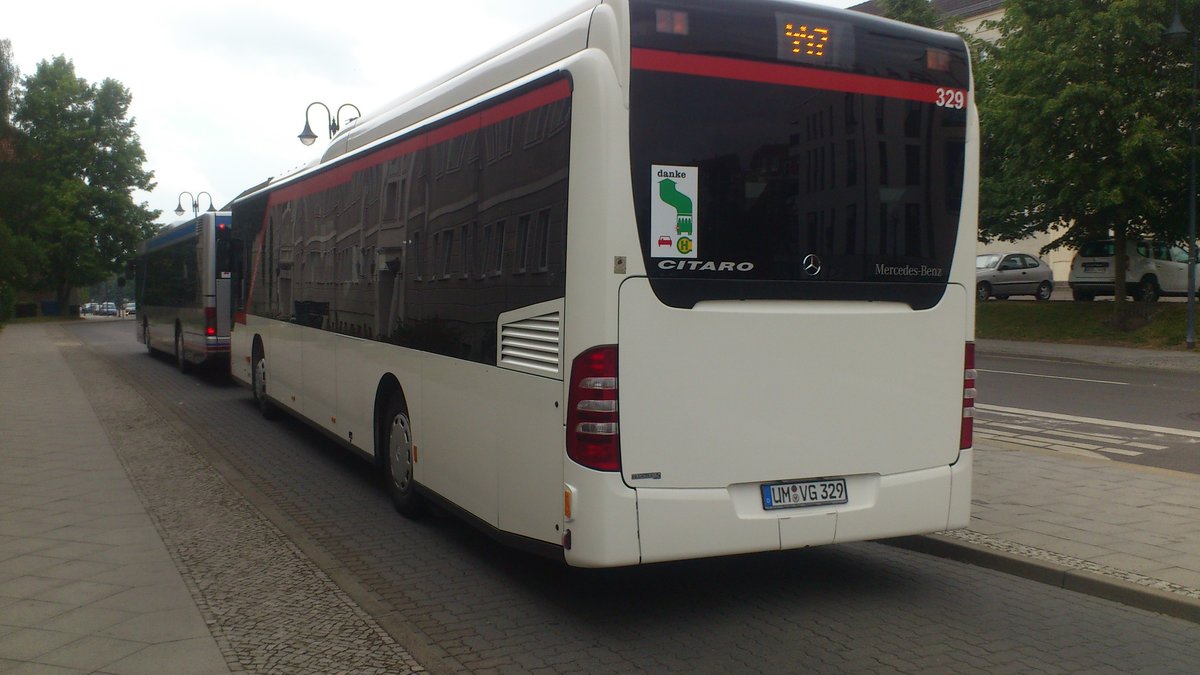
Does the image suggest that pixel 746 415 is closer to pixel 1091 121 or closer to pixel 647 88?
pixel 647 88

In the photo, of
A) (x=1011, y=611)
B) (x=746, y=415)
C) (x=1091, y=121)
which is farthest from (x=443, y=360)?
(x=1091, y=121)

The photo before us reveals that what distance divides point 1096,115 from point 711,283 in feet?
77.5

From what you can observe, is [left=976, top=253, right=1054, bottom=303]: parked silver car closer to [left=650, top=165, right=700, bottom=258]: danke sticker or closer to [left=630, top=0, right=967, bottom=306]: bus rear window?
[left=630, top=0, right=967, bottom=306]: bus rear window

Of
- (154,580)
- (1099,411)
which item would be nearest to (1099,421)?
(1099,411)

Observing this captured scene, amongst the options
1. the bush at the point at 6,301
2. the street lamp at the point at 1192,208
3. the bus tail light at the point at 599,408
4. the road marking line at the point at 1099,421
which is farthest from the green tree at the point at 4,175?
the bus tail light at the point at 599,408

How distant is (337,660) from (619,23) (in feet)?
10.7

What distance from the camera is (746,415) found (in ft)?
18.1

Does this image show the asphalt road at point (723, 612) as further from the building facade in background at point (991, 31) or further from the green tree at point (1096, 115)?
the building facade in background at point (991, 31)

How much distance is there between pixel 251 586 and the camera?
6184 millimetres

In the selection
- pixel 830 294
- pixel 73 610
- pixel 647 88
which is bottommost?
pixel 73 610

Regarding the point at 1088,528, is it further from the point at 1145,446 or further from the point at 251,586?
the point at 251,586

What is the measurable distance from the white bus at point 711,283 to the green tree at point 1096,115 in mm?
21283

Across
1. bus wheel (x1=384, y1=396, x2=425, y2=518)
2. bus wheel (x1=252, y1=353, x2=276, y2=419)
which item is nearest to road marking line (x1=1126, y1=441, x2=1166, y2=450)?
bus wheel (x1=384, y1=396, x2=425, y2=518)

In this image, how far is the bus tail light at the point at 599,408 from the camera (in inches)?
203
